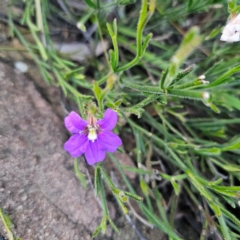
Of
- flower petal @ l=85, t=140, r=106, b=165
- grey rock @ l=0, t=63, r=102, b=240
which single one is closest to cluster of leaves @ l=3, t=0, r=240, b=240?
flower petal @ l=85, t=140, r=106, b=165

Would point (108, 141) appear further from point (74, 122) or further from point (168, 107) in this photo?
point (168, 107)

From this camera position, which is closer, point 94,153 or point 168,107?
point 94,153

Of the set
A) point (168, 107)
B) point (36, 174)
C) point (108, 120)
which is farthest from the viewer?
point (168, 107)

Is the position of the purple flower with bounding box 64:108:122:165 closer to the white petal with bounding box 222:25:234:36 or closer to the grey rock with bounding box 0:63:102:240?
the grey rock with bounding box 0:63:102:240

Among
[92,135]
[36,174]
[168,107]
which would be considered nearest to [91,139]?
[92,135]

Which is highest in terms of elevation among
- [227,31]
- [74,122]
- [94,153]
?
[227,31]

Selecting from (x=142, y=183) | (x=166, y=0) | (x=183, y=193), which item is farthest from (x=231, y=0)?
(x=183, y=193)

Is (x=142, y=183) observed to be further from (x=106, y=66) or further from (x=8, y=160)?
(x=106, y=66)
